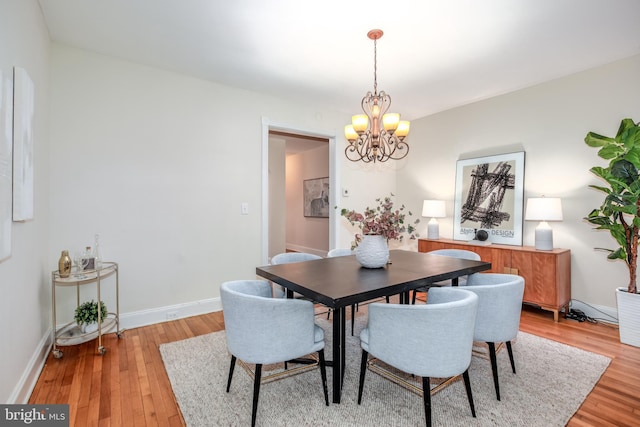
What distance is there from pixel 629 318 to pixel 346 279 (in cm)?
259

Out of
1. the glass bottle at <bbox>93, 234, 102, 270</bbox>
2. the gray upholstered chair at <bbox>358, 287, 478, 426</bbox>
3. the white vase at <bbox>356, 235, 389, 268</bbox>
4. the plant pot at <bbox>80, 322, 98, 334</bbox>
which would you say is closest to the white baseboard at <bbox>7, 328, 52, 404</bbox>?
the plant pot at <bbox>80, 322, 98, 334</bbox>

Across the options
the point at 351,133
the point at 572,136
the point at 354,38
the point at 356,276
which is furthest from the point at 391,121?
the point at 572,136

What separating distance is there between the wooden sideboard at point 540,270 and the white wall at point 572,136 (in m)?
0.21

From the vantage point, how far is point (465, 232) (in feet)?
13.7

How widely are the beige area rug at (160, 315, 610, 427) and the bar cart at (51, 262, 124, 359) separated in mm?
658

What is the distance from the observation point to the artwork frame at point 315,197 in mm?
6727

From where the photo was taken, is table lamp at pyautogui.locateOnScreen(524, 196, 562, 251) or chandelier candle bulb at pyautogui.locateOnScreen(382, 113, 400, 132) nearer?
chandelier candle bulb at pyautogui.locateOnScreen(382, 113, 400, 132)

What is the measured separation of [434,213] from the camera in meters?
4.20

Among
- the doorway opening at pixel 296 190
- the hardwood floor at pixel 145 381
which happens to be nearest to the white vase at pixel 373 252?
the hardwood floor at pixel 145 381

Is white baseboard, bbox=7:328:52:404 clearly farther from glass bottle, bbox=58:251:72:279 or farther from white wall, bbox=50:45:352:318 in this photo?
white wall, bbox=50:45:352:318

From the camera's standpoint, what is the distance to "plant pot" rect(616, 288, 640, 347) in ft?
8.47

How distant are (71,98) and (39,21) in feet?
2.12

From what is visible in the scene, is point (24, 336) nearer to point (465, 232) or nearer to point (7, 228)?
point (7, 228)

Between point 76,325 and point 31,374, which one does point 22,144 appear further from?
point 76,325
